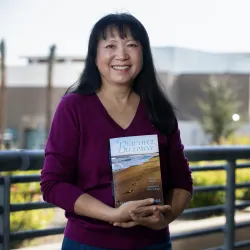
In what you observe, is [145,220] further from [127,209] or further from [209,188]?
[209,188]

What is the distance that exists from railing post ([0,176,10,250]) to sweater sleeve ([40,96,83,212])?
3.47 feet

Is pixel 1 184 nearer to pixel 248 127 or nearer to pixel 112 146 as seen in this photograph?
pixel 112 146

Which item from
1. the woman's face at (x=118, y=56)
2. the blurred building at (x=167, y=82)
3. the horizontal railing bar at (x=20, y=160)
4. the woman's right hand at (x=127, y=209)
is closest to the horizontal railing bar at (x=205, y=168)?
the horizontal railing bar at (x=20, y=160)

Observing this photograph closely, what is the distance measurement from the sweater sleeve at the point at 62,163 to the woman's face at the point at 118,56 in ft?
0.59

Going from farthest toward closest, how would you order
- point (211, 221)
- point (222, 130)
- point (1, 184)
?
1. point (222, 130)
2. point (211, 221)
3. point (1, 184)

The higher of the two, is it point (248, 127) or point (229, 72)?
point (229, 72)

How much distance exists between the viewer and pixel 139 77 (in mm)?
2148

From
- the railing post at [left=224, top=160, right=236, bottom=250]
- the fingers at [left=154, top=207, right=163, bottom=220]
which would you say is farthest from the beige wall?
the fingers at [left=154, top=207, right=163, bottom=220]

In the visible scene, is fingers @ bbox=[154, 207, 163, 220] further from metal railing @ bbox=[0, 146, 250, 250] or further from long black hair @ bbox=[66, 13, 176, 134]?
metal railing @ bbox=[0, 146, 250, 250]

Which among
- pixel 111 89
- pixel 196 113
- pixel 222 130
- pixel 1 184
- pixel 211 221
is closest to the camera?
pixel 111 89

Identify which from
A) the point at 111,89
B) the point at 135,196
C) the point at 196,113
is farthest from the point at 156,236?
the point at 196,113

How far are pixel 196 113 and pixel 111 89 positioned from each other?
157 feet

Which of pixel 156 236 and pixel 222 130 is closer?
pixel 156 236

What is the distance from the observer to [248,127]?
1837 inches
